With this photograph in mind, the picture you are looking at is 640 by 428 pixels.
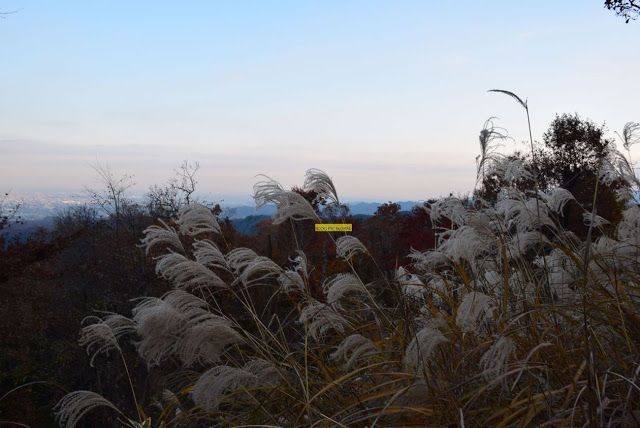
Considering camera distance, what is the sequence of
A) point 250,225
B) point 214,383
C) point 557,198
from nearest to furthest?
point 214,383
point 557,198
point 250,225

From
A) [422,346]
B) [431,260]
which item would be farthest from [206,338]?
[431,260]

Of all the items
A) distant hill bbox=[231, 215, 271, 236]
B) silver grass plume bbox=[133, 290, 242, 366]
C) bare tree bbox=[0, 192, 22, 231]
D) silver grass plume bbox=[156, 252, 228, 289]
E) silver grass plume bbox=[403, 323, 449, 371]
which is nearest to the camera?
silver grass plume bbox=[403, 323, 449, 371]

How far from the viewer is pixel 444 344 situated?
141 inches

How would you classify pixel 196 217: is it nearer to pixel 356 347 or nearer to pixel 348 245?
pixel 348 245

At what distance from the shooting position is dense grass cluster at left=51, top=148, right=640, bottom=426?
3020 mm

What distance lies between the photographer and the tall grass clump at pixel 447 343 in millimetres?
3020

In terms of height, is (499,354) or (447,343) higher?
(499,354)

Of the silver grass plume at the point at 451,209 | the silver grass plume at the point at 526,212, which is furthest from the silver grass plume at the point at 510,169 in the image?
the silver grass plume at the point at 451,209

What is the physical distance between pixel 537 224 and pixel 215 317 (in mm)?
2075

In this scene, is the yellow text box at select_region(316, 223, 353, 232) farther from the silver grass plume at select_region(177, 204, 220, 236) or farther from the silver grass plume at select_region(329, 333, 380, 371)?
the silver grass plume at select_region(329, 333, 380, 371)

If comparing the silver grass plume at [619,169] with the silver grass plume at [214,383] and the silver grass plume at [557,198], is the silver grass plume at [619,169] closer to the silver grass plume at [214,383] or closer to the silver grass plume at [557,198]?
the silver grass plume at [557,198]

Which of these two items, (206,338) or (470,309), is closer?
(470,309)

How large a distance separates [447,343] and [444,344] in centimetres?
2

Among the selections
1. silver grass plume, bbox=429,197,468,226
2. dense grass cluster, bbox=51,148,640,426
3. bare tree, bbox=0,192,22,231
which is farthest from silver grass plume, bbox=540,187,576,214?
bare tree, bbox=0,192,22,231
